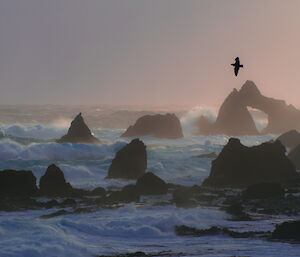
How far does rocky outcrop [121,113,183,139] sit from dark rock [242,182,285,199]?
3718 inches

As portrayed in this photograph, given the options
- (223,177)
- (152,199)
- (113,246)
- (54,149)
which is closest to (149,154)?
(54,149)

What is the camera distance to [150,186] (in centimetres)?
5397

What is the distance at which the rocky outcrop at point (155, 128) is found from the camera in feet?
488

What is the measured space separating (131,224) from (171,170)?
3937 centimetres

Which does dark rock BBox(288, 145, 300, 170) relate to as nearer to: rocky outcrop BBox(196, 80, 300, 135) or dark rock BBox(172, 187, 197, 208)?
dark rock BBox(172, 187, 197, 208)

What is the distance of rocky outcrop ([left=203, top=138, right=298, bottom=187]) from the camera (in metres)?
62.4

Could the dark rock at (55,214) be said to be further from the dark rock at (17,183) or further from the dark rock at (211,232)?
the dark rock at (17,183)

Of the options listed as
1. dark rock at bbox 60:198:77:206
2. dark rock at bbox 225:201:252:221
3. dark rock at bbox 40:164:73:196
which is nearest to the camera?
dark rock at bbox 225:201:252:221

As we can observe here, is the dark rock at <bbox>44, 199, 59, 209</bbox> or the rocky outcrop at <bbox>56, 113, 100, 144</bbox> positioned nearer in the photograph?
the dark rock at <bbox>44, 199, 59, 209</bbox>

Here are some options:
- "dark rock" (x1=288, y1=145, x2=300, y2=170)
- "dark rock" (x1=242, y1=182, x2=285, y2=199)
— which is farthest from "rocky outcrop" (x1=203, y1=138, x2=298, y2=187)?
"dark rock" (x1=288, y1=145, x2=300, y2=170)

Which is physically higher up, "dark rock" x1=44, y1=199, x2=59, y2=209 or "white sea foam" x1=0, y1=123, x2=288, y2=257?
"dark rock" x1=44, y1=199, x2=59, y2=209

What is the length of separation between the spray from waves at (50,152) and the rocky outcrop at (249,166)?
123ft

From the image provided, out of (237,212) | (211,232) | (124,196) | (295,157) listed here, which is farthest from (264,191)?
(295,157)

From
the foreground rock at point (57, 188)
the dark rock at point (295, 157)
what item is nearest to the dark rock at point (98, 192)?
the foreground rock at point (57, 188)
